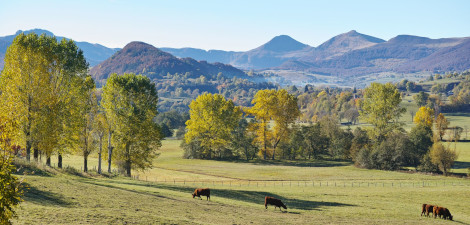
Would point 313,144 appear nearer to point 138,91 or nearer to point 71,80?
point 138,91

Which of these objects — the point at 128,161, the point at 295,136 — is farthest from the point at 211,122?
the point at 128,161

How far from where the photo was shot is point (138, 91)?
58.2 meters

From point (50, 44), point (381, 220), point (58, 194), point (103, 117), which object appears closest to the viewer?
point (58, 194)

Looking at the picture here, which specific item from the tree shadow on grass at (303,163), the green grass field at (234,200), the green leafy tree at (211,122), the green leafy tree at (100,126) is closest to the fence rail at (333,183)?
the green grass field at (234,200)

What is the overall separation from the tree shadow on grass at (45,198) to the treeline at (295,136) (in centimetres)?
6775

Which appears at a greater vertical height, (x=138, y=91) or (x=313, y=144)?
(x=138, y=91)

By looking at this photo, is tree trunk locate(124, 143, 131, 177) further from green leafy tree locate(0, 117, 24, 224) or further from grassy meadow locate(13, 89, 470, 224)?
green leafy tree locate(0, 117, 24, 224)

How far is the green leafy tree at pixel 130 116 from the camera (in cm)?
5650

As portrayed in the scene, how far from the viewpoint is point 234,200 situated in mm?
40094

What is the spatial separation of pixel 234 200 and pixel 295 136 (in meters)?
64.5

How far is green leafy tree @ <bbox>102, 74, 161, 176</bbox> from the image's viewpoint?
56500mm

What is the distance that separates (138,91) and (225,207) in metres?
30.9

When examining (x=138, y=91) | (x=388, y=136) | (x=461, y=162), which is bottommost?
(x=461, y=162)

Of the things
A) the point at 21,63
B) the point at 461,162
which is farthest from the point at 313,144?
the point at 21,63
